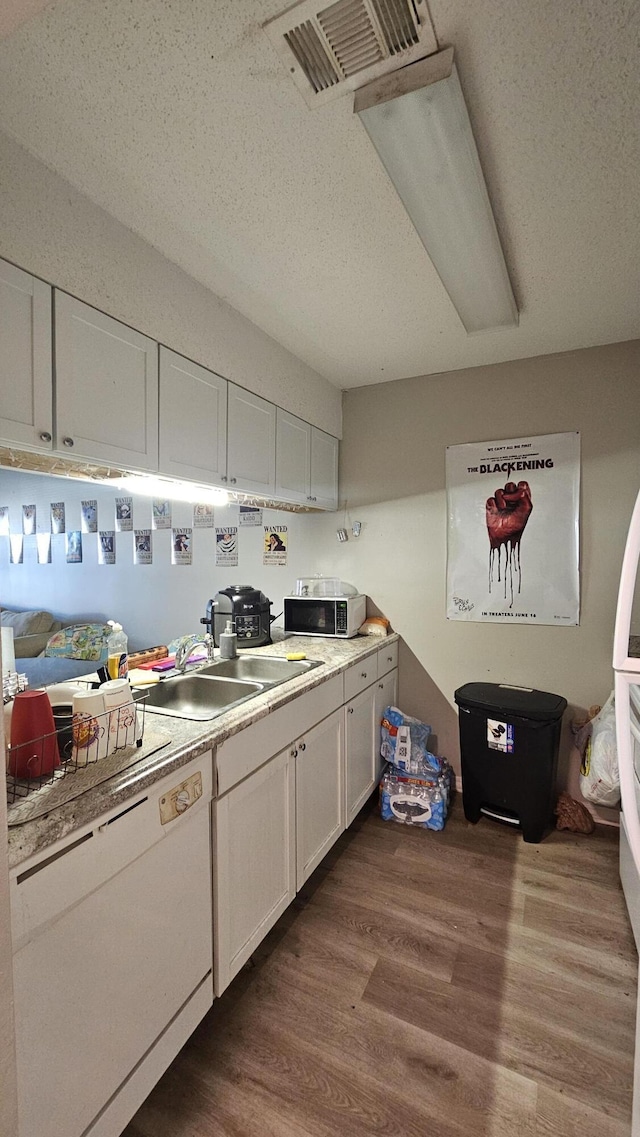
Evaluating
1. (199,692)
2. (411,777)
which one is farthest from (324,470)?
(411,777)

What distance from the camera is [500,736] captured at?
235cm

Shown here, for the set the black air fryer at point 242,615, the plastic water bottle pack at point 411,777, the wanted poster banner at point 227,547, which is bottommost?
the plastic water bottle pack at point 411,777

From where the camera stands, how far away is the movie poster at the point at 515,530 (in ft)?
8.24

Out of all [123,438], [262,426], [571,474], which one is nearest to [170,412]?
[123,438]

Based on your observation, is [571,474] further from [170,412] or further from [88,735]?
[88,735]

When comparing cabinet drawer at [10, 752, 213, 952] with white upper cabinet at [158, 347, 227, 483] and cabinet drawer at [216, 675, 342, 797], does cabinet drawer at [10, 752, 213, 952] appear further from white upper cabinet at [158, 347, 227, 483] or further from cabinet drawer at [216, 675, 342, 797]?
white upper cabinet at [158, 347, 227, 483]

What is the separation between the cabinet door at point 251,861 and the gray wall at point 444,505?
4.61ft

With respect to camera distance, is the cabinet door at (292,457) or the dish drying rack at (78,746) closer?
the dish drying rack at (78,746)

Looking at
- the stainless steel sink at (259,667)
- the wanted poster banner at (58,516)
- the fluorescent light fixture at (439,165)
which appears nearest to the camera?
the fluorescent light fixture at (439,165)

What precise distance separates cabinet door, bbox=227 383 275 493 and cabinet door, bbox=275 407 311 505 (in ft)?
0.21

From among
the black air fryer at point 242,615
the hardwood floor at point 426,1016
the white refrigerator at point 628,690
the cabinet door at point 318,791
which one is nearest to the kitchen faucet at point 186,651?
the black air fryer at point 242,615

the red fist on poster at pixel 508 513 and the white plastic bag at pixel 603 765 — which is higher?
the red fist on poster at pixel 508 513

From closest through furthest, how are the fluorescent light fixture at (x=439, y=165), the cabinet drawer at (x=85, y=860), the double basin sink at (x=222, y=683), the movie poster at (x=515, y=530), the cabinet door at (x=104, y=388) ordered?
1. the cabinet drawer at (x=85, y=860)
2. the fluorescent light fixture at (x=439, y=165)
3. the cabinet door at (x=104, y=388)
4. the double basin sink at (x=222, y=683)
5. the movie poster at (x=515, y=530)

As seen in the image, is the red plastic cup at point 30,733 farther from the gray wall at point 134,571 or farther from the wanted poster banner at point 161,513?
the wanted poster banner at point 161,513
